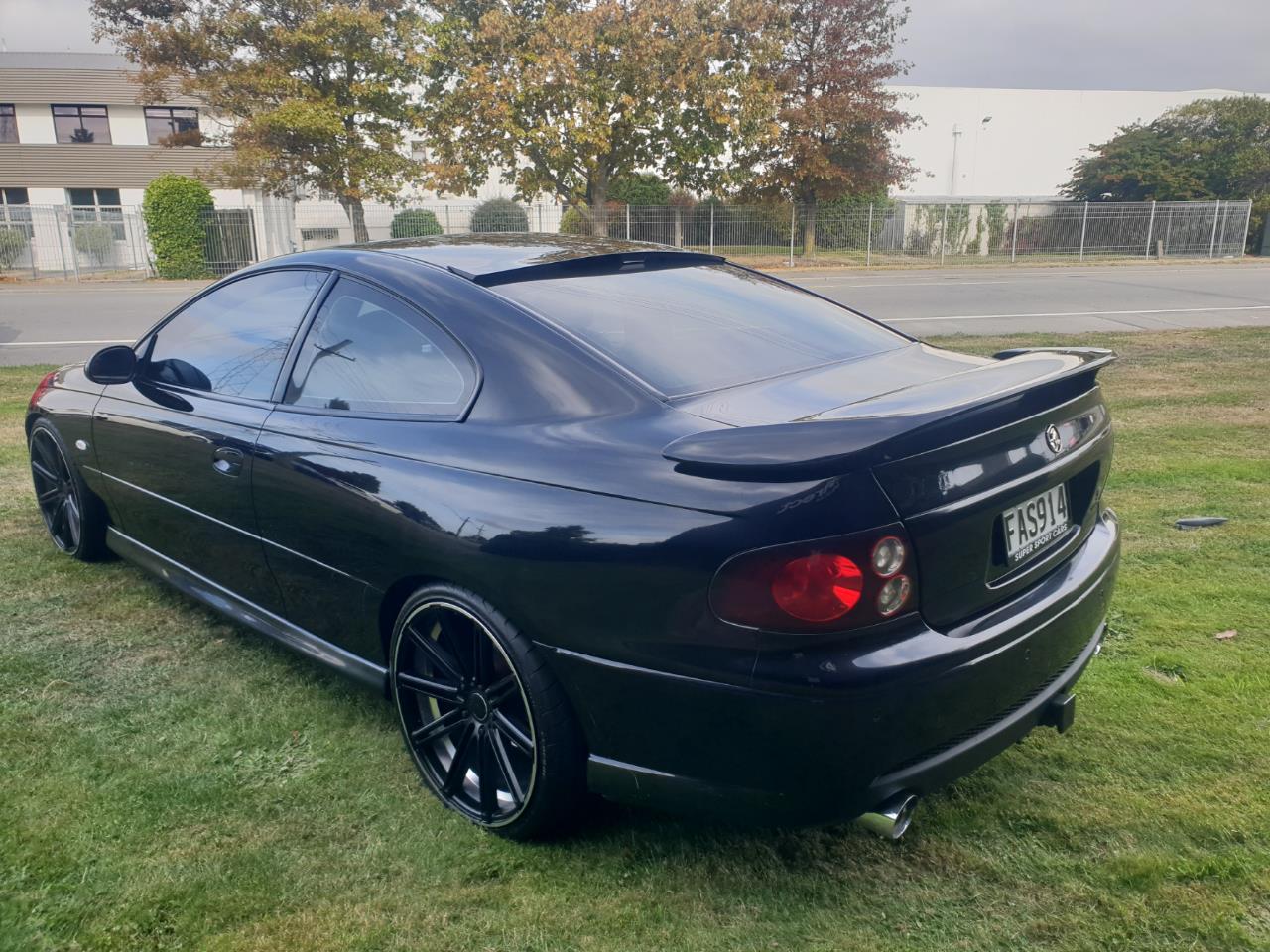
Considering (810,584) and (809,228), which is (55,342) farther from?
(809,228)

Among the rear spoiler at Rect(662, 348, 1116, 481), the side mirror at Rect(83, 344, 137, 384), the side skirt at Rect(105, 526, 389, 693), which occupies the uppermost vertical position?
the rear spoiler at Rect(662, 348, 1116, 481)

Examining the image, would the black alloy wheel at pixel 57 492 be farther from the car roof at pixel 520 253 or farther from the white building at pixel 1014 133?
the white building at pixel 1014 133

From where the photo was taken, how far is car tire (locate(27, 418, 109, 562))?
4.28 meters

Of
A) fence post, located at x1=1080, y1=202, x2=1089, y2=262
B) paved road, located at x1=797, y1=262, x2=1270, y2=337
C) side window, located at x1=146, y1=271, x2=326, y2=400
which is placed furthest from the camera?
fence post, located at x1=1080, y1=202, x2=1089, y2=262

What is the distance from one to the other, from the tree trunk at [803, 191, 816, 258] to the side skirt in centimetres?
2813

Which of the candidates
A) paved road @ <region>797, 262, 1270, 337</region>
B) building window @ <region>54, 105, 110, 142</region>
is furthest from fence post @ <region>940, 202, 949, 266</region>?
building window @ <region>54, 105, 110, 142</region>

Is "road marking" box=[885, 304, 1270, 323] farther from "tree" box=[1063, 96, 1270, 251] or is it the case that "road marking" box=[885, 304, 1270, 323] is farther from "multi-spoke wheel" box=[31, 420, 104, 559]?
"tree" box=[1063, 96, 1270, 251]

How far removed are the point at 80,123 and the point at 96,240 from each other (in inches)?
672

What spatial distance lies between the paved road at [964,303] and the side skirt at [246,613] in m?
7.82

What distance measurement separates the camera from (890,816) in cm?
207

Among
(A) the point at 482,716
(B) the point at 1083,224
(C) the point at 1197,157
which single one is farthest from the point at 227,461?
(C) the point at 1197,157

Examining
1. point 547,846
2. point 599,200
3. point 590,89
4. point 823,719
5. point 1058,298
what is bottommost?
point 547,846

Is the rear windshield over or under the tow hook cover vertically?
over

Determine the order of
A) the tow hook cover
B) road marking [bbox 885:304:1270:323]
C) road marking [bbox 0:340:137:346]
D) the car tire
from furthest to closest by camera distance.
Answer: road marking [bbox 885:304:1270:323]
road marking [bbox 0:340:137:346]
the car tire
the tow hook cover
